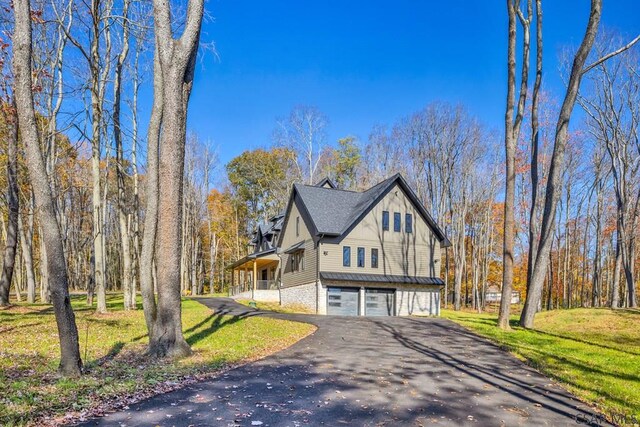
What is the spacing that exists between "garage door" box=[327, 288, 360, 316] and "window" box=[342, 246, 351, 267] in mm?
1479

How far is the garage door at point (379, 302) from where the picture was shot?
2456 cm

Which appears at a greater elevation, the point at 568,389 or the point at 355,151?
the point at 355,151

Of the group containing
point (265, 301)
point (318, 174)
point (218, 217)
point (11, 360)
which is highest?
point (318, 174)

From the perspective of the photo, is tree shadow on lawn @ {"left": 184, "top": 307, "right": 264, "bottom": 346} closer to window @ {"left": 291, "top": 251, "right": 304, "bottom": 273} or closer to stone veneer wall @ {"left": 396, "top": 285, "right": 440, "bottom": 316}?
window @ {"left": 291, "top": 251, "right": 304, "bottom": 273}

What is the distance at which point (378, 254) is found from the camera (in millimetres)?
25219

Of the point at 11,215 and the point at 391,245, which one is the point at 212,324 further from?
the point at 391,245

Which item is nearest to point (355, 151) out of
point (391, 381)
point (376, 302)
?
point (376, 302)

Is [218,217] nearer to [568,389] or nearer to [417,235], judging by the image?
[417,235]

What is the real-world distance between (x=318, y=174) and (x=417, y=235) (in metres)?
18.3

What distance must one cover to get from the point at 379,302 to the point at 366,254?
295cm

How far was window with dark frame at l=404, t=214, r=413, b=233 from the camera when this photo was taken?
2623cm

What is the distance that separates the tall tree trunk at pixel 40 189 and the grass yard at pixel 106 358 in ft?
1.98

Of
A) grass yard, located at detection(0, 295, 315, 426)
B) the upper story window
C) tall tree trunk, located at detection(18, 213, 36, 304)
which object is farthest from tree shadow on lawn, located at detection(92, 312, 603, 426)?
tall tree trunk, located at detection(18, 213, 36, 304)

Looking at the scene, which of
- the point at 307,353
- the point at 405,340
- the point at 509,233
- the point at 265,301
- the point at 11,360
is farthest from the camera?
the point at 265,301
